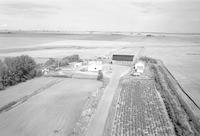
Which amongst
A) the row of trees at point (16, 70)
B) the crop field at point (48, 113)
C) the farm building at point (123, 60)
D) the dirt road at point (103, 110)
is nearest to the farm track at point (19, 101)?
the crop field at point (48, 113)

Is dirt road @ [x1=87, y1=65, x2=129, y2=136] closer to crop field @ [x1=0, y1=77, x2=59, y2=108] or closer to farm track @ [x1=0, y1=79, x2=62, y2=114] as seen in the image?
farm track @ [x1=0, y1=79, x2=62, y2=114]

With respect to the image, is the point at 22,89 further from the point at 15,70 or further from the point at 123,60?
the point at 123,60

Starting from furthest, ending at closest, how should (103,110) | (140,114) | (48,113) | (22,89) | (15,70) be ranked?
(15,70) < (22,89) < (103,110) < (48,113) < (140,114)

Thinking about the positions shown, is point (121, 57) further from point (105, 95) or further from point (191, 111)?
point (191, 111)

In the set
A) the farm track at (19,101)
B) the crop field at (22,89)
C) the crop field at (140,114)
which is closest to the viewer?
the crop field at (140,114)

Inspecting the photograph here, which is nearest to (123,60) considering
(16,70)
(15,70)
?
(16,70)

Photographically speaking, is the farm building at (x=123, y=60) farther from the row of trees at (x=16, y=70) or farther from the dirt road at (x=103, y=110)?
the row of trees at (x=16, y=70)

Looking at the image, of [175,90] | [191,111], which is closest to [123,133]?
[191,111]
